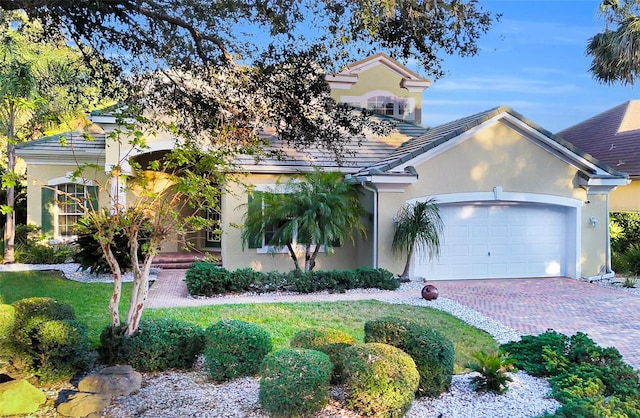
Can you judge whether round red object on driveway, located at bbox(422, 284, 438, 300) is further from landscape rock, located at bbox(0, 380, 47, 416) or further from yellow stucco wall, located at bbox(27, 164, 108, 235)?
yellow stucco wall, located at bbox(27, 164, 108, 235)

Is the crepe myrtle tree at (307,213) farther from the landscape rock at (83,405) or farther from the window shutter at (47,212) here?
the window shutter at (47,212)

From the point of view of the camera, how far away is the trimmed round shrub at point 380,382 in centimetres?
455

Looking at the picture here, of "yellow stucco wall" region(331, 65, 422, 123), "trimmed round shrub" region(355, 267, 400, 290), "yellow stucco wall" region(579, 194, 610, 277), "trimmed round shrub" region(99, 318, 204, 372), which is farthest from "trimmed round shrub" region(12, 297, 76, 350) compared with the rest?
"yellow stucco wall" region(331, 65, 422, 123)

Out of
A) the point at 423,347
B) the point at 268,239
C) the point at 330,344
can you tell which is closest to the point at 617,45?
the point at 268,239

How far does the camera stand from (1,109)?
53.0 feet

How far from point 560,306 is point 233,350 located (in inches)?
329

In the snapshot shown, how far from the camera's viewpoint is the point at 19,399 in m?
4.86

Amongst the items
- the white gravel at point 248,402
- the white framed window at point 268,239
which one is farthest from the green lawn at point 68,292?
the white framed window at point 268,239

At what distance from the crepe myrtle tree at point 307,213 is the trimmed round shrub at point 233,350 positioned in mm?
7214

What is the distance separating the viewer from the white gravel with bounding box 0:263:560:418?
482cm

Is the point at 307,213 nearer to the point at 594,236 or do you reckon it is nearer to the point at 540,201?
the point at 540,201

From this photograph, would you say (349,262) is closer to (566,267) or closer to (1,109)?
(566,267)

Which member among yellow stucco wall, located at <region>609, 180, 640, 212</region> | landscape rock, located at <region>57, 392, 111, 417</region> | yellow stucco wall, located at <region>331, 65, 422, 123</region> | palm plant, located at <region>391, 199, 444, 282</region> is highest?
yellow stucco wall, located at <region>331, 65, 422, 123</region>

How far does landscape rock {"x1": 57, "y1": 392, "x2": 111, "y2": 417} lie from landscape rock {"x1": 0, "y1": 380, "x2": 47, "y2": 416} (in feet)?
0.82
